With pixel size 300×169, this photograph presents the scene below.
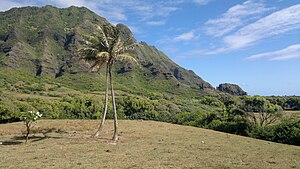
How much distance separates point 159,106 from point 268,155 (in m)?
55.9

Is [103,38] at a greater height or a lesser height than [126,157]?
greater

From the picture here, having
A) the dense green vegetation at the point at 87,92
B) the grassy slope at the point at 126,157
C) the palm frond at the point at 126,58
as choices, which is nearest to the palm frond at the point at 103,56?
the palm frond at the point at 126,58

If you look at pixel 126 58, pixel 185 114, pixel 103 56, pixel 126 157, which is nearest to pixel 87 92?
pixel 185 114

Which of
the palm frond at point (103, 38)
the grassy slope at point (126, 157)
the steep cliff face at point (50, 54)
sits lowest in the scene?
the grassy slope at point (126, 157)

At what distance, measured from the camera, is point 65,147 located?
18.9 meters

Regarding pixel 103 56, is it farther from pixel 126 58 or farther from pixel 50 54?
pixel 50 54

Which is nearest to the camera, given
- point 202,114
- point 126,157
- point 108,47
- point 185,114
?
point 126,157

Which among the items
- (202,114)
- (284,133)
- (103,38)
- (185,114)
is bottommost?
(284,133)

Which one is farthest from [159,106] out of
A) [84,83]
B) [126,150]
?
[84,83]

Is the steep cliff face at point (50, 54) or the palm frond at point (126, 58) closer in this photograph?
the palm frond at point (126, 58)

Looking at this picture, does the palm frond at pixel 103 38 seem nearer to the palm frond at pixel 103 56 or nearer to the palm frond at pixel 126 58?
the palm frond at pixel 103 56

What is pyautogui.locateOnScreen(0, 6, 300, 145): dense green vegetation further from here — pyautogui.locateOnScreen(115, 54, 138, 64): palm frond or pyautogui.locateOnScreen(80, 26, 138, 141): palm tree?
pyautogui.locateOnScreen(115, 54, 138, 64): palm frond

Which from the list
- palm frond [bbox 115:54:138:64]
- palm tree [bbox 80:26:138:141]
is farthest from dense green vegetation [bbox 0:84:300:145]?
palm tree [bbox 80:26:138:141]

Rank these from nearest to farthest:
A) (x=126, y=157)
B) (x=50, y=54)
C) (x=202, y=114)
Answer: (x=126, y=157) → (x=202, y=114) → (x=50, y=54)
